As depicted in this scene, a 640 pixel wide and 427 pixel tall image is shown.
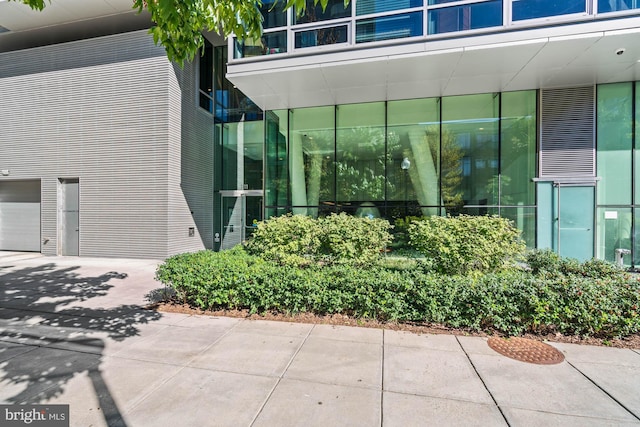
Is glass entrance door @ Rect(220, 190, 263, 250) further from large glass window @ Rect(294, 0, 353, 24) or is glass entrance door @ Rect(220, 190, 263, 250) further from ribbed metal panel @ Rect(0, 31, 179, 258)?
large glass window @ Rect(294, 0, 353, 24)

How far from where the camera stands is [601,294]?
434cm

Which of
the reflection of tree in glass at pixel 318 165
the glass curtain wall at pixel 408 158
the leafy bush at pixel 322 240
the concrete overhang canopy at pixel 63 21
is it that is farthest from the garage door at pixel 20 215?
the leafy bush at pixel 322 240

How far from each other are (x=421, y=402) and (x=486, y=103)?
34.8 ft

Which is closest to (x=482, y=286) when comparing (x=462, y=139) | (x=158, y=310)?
(x=158, y=310)

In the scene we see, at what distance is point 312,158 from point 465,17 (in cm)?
649

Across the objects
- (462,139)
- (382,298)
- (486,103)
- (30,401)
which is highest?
(486,103)

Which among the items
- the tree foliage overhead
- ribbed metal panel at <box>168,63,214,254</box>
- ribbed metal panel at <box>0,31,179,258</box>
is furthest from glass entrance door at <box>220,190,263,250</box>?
the tree foliage overhead

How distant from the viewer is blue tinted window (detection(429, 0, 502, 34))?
740 cm

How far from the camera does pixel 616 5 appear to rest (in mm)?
7070

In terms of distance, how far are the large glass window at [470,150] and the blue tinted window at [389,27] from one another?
351cm

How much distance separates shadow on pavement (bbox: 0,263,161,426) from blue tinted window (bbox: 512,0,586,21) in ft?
33.9

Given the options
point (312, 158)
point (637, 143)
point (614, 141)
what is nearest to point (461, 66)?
point (614, 141)

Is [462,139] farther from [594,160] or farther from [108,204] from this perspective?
[108,204]

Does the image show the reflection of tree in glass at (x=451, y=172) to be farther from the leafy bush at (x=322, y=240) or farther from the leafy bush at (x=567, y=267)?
the leafy bush at (x=322, y=240)
